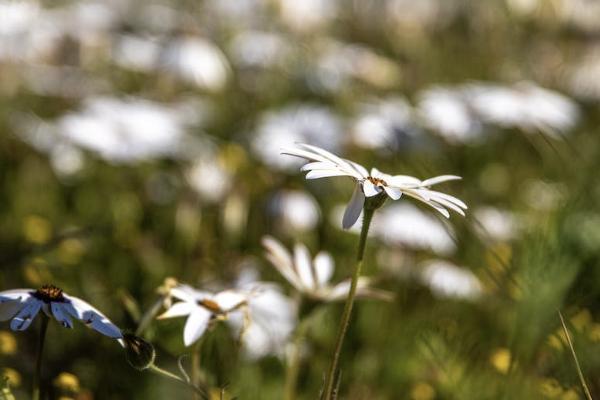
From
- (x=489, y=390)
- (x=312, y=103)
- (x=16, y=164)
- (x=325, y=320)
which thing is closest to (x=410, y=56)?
(x=312, y=103)

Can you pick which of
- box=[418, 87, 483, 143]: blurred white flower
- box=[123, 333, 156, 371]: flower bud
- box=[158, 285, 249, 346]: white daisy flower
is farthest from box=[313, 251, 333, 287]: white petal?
box=[418, 87, 483, 143]: blurred white flower

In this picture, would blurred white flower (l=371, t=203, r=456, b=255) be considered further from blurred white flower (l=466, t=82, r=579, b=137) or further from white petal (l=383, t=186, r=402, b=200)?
white petal (l=383, t=186, r=402, b=200)

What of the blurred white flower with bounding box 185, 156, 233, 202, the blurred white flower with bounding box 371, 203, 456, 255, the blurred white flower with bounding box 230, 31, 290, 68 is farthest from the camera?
the blurred white flower with bounding box 230, 31, 290, 68

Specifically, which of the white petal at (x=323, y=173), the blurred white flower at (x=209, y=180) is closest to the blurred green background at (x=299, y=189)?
the blurred white flower at (x=209, y=180)

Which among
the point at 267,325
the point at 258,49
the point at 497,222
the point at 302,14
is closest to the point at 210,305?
the point at 267,325

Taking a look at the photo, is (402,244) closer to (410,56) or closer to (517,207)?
(517,207)

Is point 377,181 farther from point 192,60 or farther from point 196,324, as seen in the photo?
point 192,60
